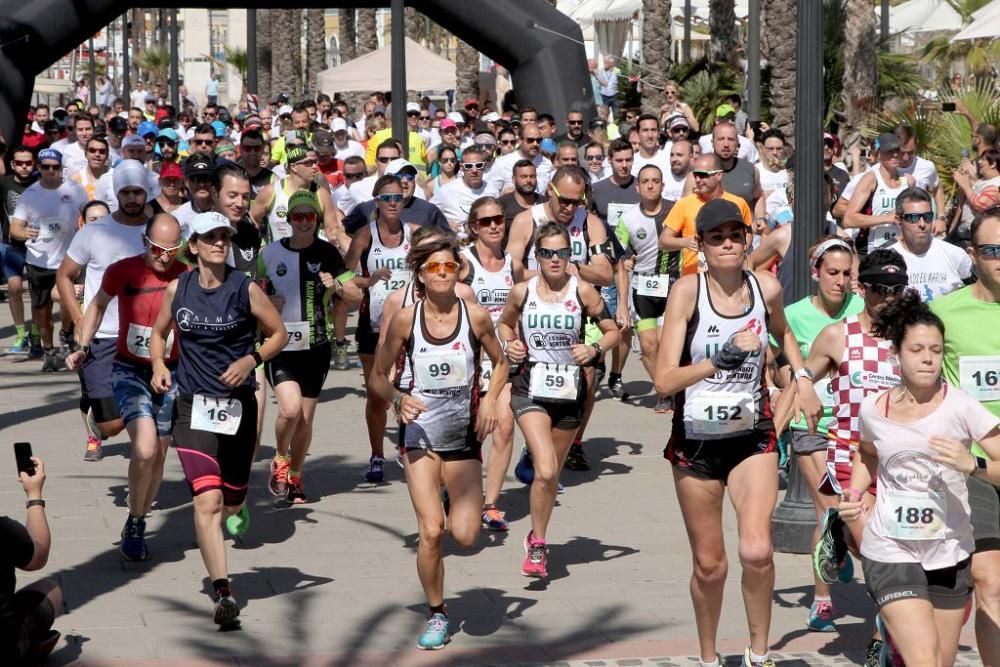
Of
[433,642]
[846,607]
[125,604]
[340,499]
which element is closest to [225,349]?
[125,604]

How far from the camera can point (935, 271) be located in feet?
28.9

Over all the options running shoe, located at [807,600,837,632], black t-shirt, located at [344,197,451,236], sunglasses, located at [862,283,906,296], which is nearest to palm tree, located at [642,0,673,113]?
black t-shirt, located at [344,197,451,236]

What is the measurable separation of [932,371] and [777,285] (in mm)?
1056

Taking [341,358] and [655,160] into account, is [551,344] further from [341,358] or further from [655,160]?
[655,160]

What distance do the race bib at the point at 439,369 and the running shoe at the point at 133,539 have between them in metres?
1.96

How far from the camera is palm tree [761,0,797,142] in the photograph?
24.4 metres

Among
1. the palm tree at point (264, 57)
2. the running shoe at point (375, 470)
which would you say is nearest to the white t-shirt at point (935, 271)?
the running shoe at point (375, 470)

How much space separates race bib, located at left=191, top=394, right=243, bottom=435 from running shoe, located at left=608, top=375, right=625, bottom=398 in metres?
6.20

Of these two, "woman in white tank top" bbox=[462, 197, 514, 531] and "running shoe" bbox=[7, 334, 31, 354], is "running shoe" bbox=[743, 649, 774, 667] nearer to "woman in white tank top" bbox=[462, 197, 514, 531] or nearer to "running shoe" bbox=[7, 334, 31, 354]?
"woman in white tank top" bbox=[462, 197, 514, 531]

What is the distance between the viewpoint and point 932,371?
17.3 feet

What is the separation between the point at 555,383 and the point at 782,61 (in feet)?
58.2

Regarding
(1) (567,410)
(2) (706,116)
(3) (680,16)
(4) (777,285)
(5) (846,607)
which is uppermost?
(3) (680,16)

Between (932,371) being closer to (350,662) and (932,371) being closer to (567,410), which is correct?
(350,662)

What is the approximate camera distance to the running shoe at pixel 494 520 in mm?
8805
